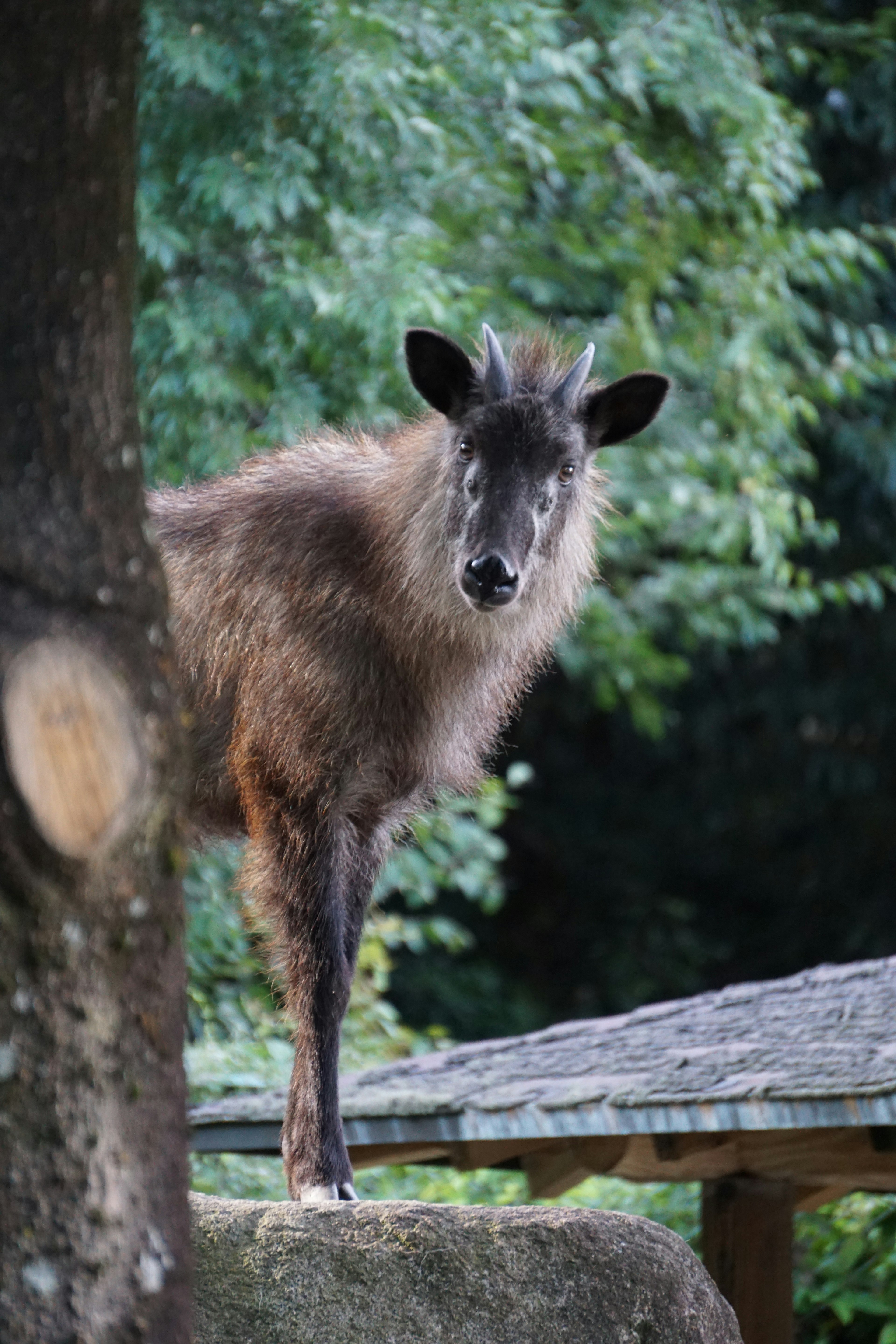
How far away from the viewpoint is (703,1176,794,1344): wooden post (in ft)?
A: 14.8

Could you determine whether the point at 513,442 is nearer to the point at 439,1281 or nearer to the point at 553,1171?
the point at 439,1281

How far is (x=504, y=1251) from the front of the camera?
2883 mm

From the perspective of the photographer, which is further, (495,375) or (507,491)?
(495,375)

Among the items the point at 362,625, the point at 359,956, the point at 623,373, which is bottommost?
the point at 359,956

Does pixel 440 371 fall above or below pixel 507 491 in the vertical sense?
above

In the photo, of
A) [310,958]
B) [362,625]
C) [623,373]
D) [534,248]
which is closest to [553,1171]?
[310,958]

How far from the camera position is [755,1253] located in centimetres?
453

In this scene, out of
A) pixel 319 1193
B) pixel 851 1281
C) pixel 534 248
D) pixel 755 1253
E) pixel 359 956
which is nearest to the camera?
pixel 319 1193

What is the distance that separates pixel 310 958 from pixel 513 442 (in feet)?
4.38

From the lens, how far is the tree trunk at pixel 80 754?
171cm

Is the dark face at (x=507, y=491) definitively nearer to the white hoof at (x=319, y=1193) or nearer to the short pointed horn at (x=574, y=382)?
the short pointed horn at (x=574, y=382)

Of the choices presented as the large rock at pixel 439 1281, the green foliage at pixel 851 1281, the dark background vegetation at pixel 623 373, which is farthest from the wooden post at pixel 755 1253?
the large rock at pixel 439 1281

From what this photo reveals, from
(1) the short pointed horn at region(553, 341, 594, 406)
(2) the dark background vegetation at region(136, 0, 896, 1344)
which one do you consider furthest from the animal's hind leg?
(1) the short pointed horn at region(553, 341, 594, 406)

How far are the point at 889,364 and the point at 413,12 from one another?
335 centimetres
